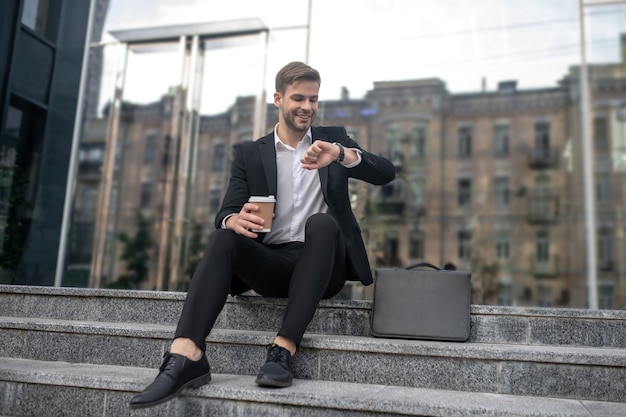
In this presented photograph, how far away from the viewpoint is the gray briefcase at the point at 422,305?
90.7 inches

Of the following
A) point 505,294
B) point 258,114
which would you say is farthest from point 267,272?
point 505,294

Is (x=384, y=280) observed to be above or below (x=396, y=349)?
above

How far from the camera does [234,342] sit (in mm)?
2229

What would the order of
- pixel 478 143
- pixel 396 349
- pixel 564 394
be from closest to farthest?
pixel 564 394 < pixel 396 349 < pixel 478 143

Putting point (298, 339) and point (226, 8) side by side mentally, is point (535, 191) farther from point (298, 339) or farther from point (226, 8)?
point (298, 339)

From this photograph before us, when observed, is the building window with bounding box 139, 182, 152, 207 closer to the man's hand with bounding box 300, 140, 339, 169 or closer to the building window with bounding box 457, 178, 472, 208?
the man's hand with bounding box 300, 140, 339, 169

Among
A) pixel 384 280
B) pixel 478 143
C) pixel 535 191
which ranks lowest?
pixel 384 280

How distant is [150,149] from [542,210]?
1176cm

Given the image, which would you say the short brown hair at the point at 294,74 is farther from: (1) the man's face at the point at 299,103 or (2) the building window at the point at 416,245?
(2) the building window at the point at 416,245

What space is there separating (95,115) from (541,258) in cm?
1266

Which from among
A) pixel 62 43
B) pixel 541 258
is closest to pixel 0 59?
pixel 62 43

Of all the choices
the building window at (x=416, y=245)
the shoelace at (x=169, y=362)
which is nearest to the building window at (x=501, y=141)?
the building window at (x=416, y=245)

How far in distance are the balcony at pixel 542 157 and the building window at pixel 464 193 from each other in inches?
92.1

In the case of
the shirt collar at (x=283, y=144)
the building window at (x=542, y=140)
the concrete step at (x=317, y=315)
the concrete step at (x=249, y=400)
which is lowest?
the concrete step at (x=249, y=400)
